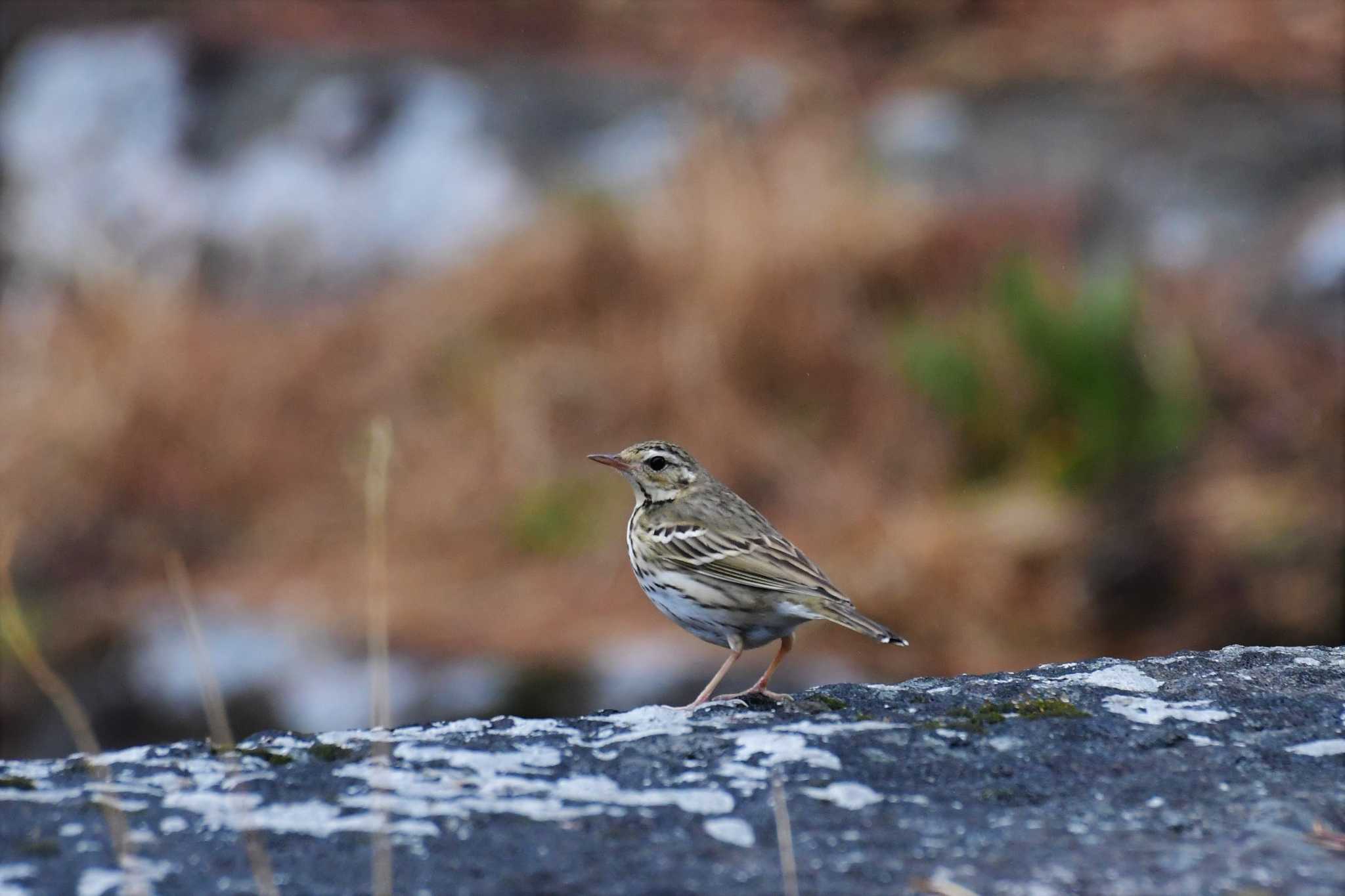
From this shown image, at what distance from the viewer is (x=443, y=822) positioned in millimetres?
2801

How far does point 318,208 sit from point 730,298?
5.35 metres

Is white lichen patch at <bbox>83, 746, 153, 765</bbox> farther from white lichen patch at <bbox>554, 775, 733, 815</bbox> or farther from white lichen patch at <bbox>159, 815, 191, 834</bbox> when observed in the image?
white lichen patch at <bbox>554, 775, 733, 815</bbox>

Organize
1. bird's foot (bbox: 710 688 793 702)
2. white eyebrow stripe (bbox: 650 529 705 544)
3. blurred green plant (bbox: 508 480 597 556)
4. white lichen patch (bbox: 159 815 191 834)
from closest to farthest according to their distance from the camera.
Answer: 1. white lichen patch (bbox: 159 815 191 834)
2. bird's foot (bbox: 710 688 793 702)
3. white eyebrow stripe (bbox: 650 529 705 544)
4. blurred green plant (bbox: 508 480 597 556)

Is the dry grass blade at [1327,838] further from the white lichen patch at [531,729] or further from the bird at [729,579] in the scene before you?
the bird at [729,579]

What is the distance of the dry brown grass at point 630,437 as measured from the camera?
9875 millimetres

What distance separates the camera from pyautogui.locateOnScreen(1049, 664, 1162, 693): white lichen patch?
11.9 ft

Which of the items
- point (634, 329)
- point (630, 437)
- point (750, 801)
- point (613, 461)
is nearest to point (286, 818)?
point (750, 801)

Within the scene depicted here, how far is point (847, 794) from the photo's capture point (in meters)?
2.93

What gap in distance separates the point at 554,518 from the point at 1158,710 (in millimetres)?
8422

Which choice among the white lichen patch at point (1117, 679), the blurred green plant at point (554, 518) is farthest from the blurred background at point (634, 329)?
the white lichen patch at point (1117, 679)

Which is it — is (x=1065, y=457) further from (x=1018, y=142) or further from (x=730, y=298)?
(x=1018, y=142)

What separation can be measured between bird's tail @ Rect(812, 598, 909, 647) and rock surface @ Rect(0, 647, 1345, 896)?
3.03ft

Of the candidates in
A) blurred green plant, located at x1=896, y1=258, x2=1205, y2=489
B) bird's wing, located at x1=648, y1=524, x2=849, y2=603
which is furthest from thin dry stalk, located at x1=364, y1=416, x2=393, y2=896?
blurred green plant, located at x1=896, y1=258, x2=1205, y2=489

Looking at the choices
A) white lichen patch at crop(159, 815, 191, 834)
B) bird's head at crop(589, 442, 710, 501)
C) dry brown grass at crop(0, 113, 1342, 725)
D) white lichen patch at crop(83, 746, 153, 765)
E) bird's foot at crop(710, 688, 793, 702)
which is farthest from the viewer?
dry brown grass at crop(0, 113, 1342, 725)
